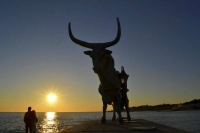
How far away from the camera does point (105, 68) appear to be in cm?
1098

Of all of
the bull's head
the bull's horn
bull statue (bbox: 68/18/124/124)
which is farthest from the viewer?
the bull's horn

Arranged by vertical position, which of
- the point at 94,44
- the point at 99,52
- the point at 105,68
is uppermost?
the point at 94,44

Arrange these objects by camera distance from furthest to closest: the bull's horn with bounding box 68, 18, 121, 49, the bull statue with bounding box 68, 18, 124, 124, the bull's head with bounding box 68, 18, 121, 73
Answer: the bull's horn with bounding box 68, 18, 121, 49
the bull statue with bounding box 68, 18, 124, 124
the bull's head with bounding box 68, 18, 121, 73

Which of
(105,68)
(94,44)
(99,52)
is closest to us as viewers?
(99,52)

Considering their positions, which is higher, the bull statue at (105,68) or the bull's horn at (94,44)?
the bull's horn at (94,44)

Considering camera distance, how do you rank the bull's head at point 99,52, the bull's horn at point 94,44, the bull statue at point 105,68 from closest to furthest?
the bull's head at point 99,52
the bull statue at point 105,68
the bull's horn at point 94,44

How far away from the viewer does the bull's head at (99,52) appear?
9.95 m

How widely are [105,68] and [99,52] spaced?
1.05 metres

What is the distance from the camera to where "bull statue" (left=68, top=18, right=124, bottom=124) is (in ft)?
33.2

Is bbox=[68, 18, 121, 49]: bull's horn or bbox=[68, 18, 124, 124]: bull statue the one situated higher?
bbox=[68, 18, 121, 49]: bull's horn

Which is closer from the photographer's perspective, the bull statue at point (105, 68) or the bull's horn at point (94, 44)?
the bull statue at point (105, 68)

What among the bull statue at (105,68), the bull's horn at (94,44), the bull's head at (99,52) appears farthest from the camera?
the bull's horn at (94,44)

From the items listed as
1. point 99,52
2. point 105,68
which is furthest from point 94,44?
point 105,68

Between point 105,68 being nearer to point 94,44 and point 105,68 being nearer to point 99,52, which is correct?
point 99,52
